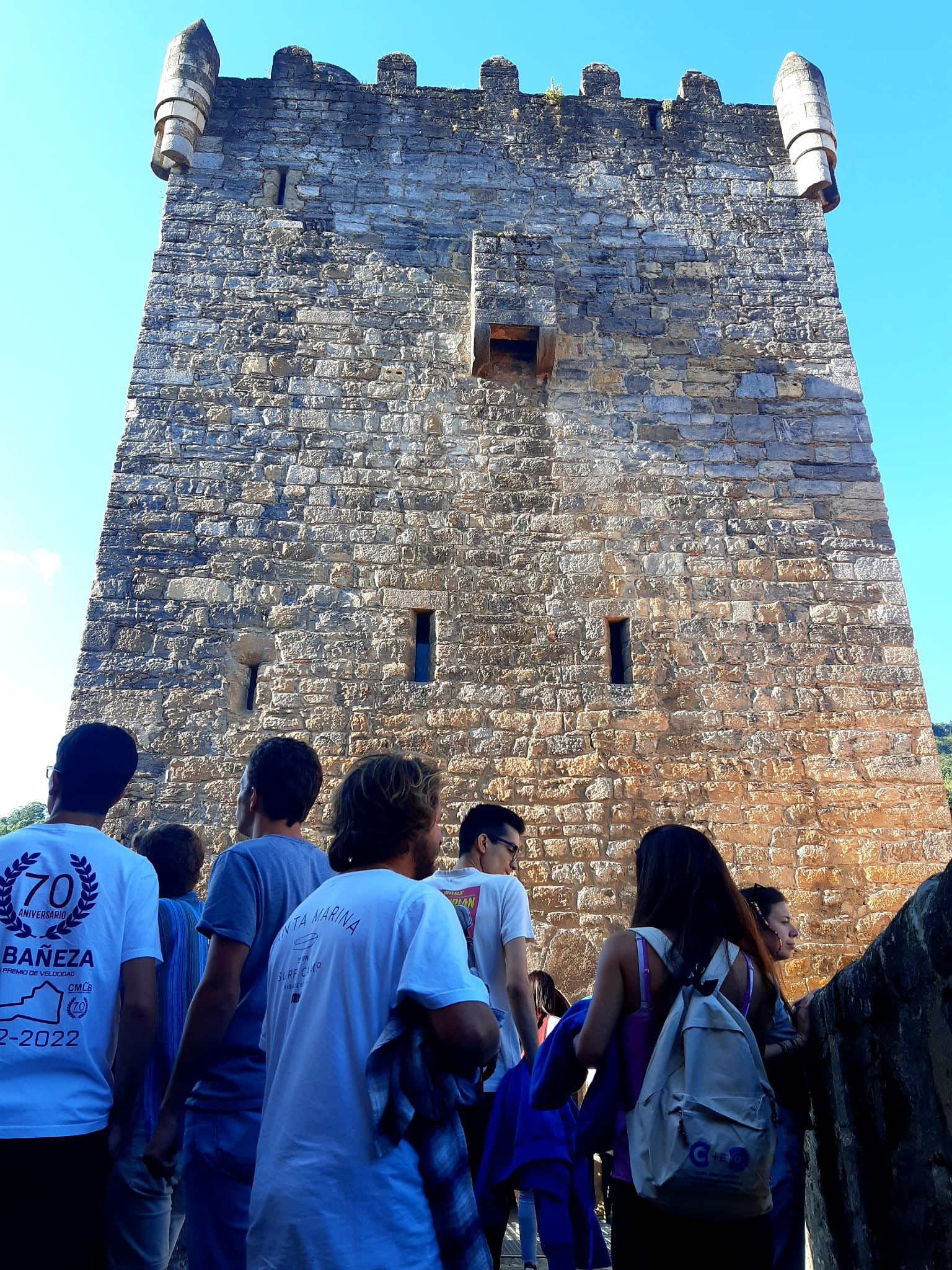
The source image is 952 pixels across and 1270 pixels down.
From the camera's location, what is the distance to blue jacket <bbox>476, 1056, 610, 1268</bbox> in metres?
2.16

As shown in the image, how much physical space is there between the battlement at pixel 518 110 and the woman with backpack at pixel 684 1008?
687 cm

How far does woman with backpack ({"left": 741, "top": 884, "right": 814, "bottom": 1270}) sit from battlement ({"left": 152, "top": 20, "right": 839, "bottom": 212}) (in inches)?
276

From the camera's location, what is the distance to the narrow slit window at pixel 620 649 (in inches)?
220

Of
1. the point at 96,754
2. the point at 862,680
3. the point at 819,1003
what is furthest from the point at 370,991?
the point at 862,680

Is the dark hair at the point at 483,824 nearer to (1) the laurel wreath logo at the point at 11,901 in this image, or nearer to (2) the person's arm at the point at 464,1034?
(1) the laurel wreath logo at the point at 11,901

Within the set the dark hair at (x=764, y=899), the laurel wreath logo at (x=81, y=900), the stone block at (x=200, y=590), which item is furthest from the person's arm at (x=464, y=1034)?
the stone block at (x=200, y=590)

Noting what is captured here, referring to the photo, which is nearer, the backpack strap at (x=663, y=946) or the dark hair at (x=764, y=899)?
the backpack strap at (x=663, y=946)

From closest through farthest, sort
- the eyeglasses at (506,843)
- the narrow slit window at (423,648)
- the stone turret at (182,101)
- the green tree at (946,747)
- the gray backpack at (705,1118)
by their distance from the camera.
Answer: the gray backpack at (705,1118) → the eyeglasses at (506,843) → the narrow slit window at (423,648) → the stone turret at (182,101) → the green tree at (946,747)

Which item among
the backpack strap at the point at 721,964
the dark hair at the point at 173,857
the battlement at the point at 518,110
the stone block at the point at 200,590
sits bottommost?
the backpack strap at the point at 721,964

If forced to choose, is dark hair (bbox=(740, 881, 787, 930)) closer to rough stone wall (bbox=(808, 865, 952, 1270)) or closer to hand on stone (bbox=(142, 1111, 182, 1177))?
rough stone wall (bbox=(808, 865, 952, 1270))

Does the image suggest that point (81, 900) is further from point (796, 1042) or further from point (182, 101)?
point (182, 101)

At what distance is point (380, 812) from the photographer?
1.72 m

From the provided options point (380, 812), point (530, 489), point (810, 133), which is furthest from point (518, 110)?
point (380, 812)

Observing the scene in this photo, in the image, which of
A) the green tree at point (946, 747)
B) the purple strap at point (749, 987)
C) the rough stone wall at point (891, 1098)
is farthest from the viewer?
the green tree at point (946, 747)
